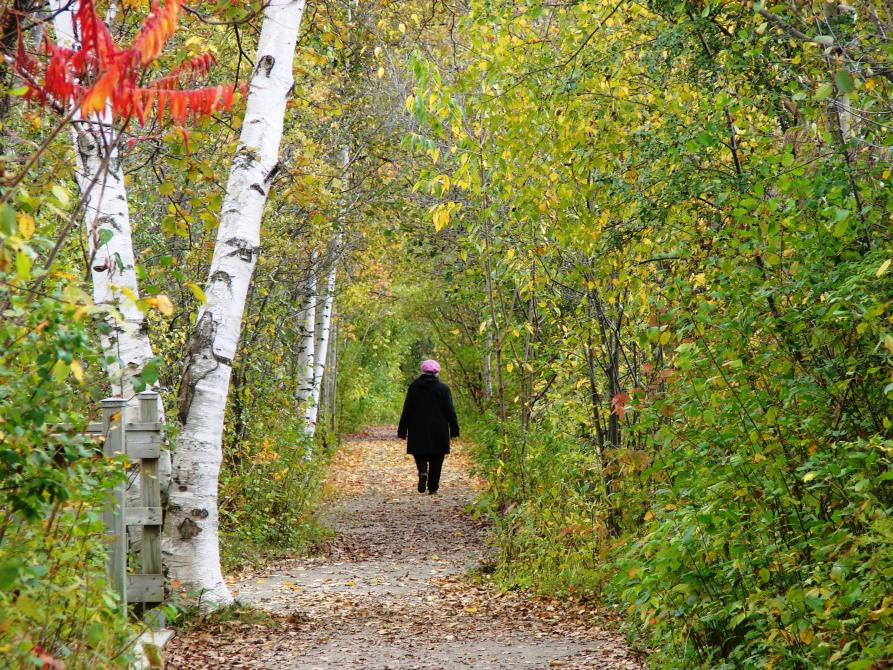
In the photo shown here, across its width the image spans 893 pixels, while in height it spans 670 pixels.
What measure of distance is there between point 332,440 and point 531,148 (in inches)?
556

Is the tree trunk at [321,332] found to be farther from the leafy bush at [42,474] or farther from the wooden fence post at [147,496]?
the leafy bush at [42,474]

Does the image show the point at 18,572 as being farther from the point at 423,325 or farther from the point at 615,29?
the point at 423,325

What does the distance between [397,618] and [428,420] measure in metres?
7.72

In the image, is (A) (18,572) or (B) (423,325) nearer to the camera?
(A) (18,572)

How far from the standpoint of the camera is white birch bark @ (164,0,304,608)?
673 cm

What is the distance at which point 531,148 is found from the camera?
814 cm

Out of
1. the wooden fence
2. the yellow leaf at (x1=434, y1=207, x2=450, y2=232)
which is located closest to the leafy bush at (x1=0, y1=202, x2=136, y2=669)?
the wooden fence

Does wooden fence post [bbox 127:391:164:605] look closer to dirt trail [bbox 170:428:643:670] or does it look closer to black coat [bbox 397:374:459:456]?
dirt trail [bbox 170:428:643:670]

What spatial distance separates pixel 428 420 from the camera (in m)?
15.5

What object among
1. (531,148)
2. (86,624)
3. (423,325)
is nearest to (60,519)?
(86,624)

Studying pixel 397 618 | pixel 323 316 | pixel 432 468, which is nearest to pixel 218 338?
pixel 397 618

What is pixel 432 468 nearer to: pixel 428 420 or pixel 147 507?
pixel 428 420

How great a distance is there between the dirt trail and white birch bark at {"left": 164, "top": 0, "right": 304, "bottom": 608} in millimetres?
584

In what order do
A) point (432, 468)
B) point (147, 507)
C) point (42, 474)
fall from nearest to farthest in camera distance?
1. point (42, 474)
2. point (147, 507)
3. point (432, 468)
